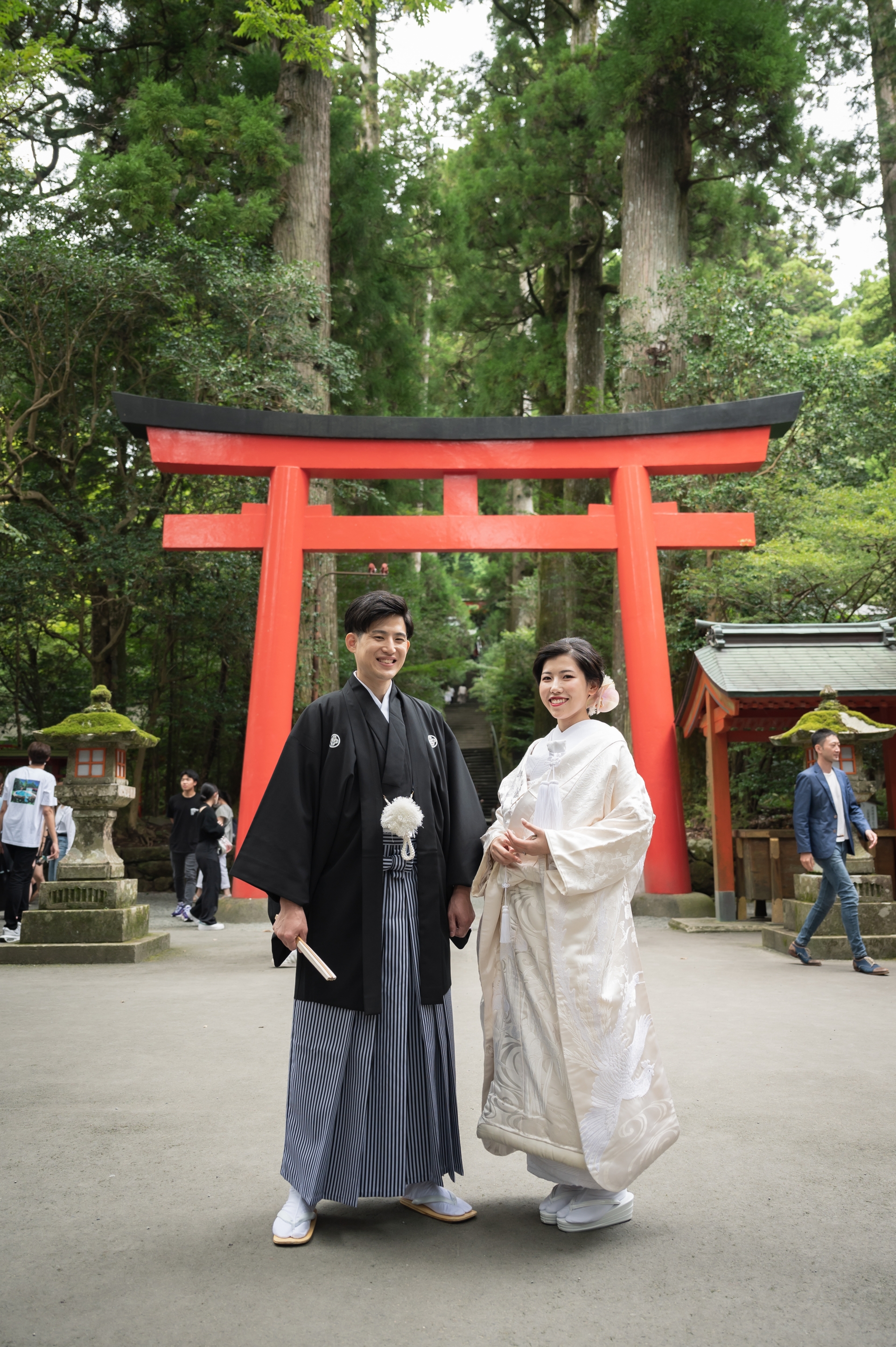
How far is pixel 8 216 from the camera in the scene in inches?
476

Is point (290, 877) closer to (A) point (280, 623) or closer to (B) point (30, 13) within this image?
(A) point (280, 623)

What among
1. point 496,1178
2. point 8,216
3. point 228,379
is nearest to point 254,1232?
point 496,1178

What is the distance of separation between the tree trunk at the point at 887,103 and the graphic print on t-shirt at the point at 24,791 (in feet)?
43.4

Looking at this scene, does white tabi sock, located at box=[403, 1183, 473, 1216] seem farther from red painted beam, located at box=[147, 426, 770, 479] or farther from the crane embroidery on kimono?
red painted beam, located at box=[147, 426, 770, 479]

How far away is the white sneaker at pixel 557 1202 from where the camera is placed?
2607 mm

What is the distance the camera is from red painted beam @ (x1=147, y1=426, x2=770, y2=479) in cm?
1009

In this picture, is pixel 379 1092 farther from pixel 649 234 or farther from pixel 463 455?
pixel 649 234

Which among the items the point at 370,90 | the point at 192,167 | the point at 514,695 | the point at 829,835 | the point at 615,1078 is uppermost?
the point at 370,90

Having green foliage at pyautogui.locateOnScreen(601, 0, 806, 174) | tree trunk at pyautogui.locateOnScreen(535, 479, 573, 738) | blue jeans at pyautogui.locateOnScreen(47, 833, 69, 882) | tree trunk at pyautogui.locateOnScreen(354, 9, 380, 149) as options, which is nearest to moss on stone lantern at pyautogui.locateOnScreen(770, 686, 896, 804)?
blue jeans at pyautogui.locateOnScreen(47, 833, 69, 882)

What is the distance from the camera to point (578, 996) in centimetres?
258

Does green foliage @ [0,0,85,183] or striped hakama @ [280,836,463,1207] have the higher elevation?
green foliage @ [0,0,85,183]

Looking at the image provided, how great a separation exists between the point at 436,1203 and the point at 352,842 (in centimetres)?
101

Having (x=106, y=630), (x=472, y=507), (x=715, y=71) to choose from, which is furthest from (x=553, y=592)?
(x=715, y=71)

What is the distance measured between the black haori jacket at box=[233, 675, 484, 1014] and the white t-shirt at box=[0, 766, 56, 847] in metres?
5.31
